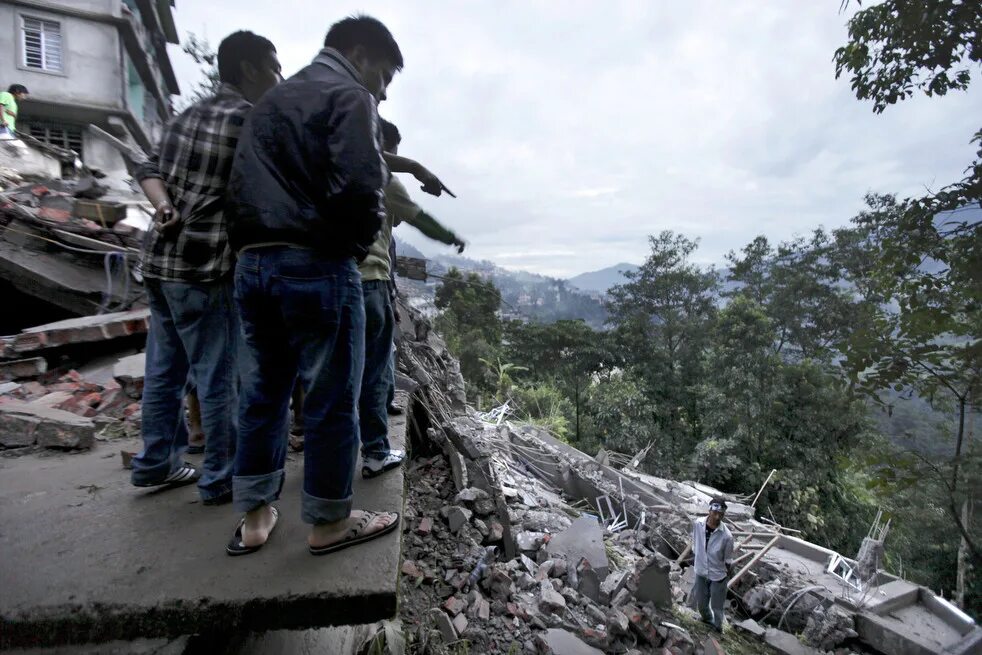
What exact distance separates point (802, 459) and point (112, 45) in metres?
Answer: 22.5

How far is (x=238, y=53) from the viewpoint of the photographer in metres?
1.83

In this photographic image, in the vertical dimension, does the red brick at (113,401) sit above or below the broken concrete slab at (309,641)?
above

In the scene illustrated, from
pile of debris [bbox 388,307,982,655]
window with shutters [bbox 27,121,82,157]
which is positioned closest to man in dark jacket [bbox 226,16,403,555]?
pile of debris [bbox 388,307,982,655]

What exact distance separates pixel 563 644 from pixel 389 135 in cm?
295

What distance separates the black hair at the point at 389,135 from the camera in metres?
2.28

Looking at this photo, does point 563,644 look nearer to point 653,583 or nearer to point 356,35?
point 653,583

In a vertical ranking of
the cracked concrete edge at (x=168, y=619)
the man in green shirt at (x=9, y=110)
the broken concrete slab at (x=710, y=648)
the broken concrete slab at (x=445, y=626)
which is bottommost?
the broken concrete slab at (x=710, y=648)

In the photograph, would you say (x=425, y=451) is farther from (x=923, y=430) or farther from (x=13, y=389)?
(x=923, y=430)

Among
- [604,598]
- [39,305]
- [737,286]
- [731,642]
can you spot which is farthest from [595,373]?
[39,305]

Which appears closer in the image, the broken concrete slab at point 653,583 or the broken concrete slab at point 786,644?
the broken concrete slab at point 653,583

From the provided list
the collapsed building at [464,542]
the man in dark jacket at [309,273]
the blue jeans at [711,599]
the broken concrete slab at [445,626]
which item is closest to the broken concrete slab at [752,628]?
the collapsed building at [464,542]

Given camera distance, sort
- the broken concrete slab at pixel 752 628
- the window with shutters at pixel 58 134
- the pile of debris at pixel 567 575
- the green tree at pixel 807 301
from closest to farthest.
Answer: the pile of debris at pixel 567 575 < the broken concrete slab at pixel 752 628 < the window with shutters at pixel 58 134 < the green tree at pixel 807 301

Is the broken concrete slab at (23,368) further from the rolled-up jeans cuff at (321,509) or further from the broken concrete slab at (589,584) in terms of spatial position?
the broken concrete slab at (589,584)

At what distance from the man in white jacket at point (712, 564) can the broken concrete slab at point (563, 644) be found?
3574mm
